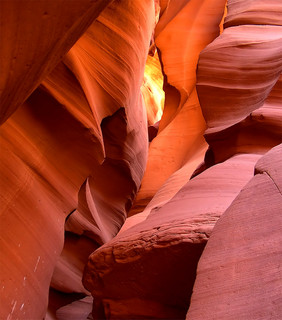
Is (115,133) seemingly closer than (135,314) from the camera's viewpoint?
No

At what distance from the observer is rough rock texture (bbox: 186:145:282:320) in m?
1.86

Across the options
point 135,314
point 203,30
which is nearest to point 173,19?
point 203,30

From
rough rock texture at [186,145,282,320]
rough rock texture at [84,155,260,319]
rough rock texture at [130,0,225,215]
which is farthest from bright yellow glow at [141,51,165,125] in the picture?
A: rough rock texture at [186,145,282,320]

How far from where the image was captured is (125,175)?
7062 mm

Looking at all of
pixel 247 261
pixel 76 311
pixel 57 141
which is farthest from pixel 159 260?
pixel 76 311

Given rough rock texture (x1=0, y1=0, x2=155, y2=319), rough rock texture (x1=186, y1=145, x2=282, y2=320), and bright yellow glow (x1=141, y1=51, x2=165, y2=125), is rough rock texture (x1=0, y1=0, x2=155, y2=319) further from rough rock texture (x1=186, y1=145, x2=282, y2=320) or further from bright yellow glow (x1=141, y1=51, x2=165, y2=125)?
bright yellow glow (x1=141, y1=51, x2=165, y2=125)

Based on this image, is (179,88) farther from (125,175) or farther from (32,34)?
(32,34)

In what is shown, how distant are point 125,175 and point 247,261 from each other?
502 cm

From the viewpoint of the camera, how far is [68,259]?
20.4 ft

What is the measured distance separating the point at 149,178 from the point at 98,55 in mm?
3805

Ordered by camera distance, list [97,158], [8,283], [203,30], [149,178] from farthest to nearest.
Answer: [203,30] → [149,178] → [97,158] → [8,283]

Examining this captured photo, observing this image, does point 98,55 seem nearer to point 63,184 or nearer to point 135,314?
point 63,184

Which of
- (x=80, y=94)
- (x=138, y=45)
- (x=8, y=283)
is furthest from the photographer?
(x=138, y=45)

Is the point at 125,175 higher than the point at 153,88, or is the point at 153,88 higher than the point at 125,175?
the point at 125,175
